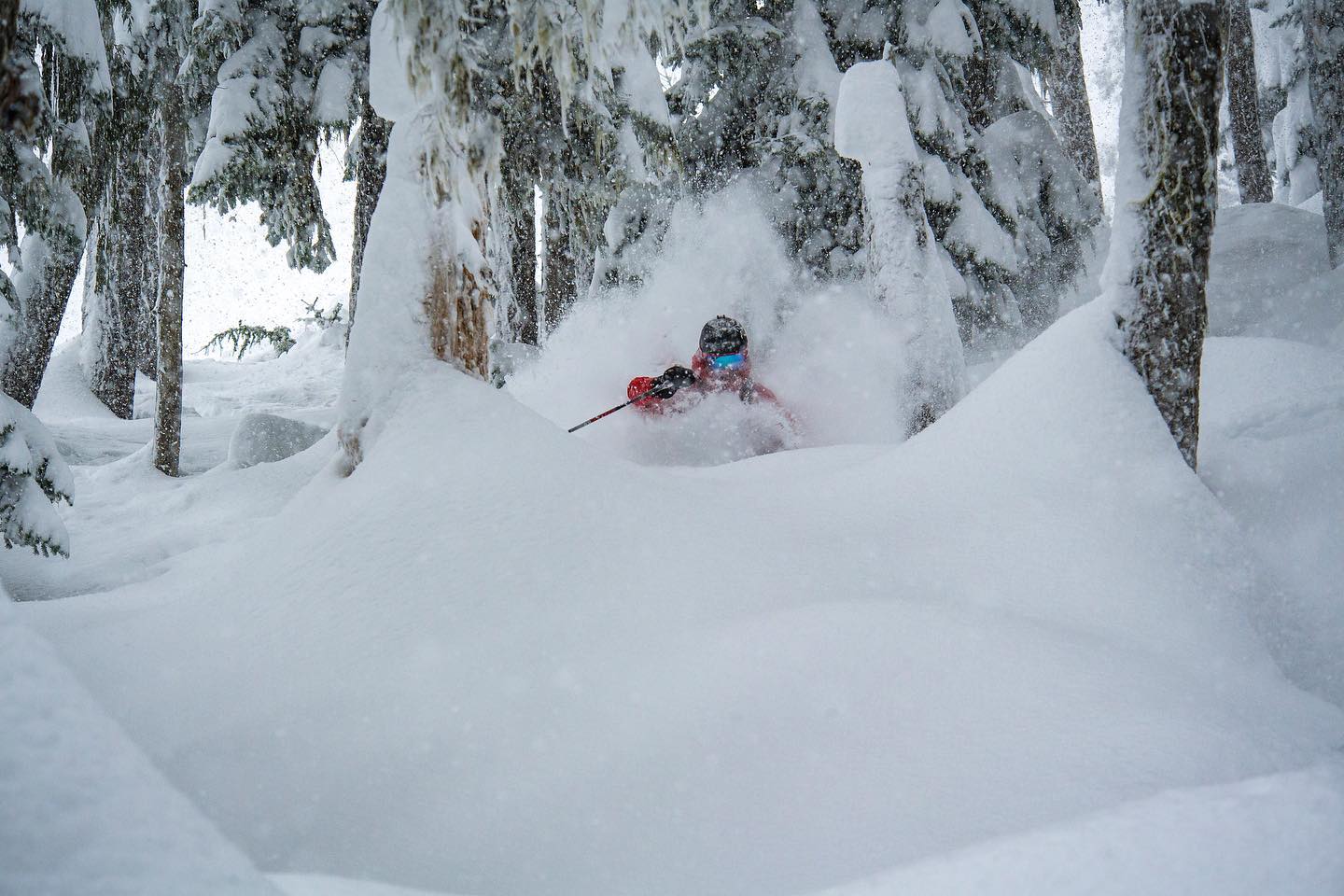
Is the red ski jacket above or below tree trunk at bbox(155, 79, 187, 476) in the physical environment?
below

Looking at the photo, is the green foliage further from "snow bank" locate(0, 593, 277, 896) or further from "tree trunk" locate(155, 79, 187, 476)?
"snow bank" locate(0, 593, 277, 896)

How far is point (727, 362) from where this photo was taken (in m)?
8.64

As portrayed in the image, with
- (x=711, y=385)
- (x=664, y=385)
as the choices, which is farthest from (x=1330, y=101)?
(x=664, y=385)

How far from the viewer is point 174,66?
9430 mm

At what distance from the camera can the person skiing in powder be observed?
868 cm

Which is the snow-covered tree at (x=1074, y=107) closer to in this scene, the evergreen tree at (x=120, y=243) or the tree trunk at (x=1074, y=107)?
the tree trunk at (x=1074, y=107)

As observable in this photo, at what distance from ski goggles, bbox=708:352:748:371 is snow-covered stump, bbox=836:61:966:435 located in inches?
69.5

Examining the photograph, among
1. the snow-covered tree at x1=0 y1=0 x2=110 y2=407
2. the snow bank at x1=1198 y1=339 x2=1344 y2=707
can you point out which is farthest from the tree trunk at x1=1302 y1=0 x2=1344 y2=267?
the snow-covered tree at x1=0 y1=0 x2=110 y2=407

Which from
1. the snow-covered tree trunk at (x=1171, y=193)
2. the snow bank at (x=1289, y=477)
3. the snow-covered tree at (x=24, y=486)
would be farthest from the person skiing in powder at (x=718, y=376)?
the snow-covered tree at (x=24, y=486)

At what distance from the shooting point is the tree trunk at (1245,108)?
1290 cm

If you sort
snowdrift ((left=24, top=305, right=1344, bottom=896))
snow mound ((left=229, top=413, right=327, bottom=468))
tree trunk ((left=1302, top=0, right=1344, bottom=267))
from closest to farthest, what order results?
Result: 1. snowdrift ((left=24, top=305, right=1344, bottom=896))
2. tree trunk ((left=1302, top=0, right=1344, bottom=267))
3. snow mound ((left=229, top=413, right=327, bottom=468))

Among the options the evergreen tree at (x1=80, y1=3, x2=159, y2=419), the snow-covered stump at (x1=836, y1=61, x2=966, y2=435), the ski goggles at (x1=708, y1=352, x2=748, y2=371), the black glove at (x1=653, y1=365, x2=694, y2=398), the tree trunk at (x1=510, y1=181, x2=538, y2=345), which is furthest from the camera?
the tree trunk at (x1=510, y1=181, x2=538, y2=345)

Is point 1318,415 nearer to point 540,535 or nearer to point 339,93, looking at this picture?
point 540,535

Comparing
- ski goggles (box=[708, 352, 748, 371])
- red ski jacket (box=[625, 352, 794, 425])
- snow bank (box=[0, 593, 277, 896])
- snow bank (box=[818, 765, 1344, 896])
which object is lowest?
red ski jacket (box=[625, 352, 794, 425])
